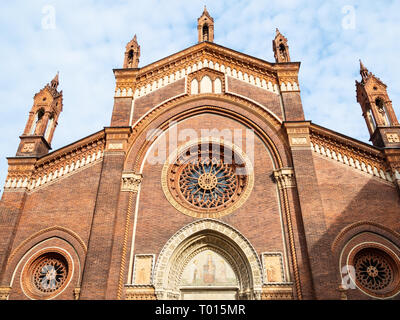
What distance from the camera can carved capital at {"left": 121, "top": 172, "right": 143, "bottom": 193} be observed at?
1482cm

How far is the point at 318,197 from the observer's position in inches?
534

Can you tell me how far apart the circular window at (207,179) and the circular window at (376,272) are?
4.94 meters

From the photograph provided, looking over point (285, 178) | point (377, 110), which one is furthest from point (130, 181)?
point (377, 110)

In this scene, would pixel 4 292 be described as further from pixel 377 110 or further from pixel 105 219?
pixel 377 110

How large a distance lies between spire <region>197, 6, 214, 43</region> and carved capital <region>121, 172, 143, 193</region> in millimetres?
9345

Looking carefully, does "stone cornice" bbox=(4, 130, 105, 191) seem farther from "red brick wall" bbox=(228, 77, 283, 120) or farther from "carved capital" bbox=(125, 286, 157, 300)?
"red brick wall" bbox=(228, 77, 283, 120)

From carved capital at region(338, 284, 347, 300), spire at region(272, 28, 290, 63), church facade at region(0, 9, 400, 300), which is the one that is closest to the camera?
carved capital at region(338, 284, 347, 300)

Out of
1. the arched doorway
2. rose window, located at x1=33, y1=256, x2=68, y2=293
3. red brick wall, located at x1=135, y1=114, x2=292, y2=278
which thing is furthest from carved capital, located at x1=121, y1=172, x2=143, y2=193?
rose window, located at x1=33, y1=256, x2=68, y2=293

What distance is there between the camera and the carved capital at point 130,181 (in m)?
14.8

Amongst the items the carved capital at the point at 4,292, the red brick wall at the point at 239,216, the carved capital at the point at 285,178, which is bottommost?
the carved capital at the point at 4,292

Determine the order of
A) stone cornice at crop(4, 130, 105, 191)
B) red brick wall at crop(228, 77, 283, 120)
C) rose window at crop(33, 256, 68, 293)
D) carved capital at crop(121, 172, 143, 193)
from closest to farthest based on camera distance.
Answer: rose window at crop(33, 256, 68, 293) → carved capital at crop(121, 172, 143, 193) → stone cornice at crop(4, 130, 105, 191) → red brick wall at crop(228, 77, 283, 120)

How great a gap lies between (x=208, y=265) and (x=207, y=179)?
371 cm

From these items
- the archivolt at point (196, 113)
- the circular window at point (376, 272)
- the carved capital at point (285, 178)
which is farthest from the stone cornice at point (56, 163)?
the circular window at point (376, 272)

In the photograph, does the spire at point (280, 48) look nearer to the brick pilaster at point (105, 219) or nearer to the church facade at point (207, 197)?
the church facade at point (207, 197)
